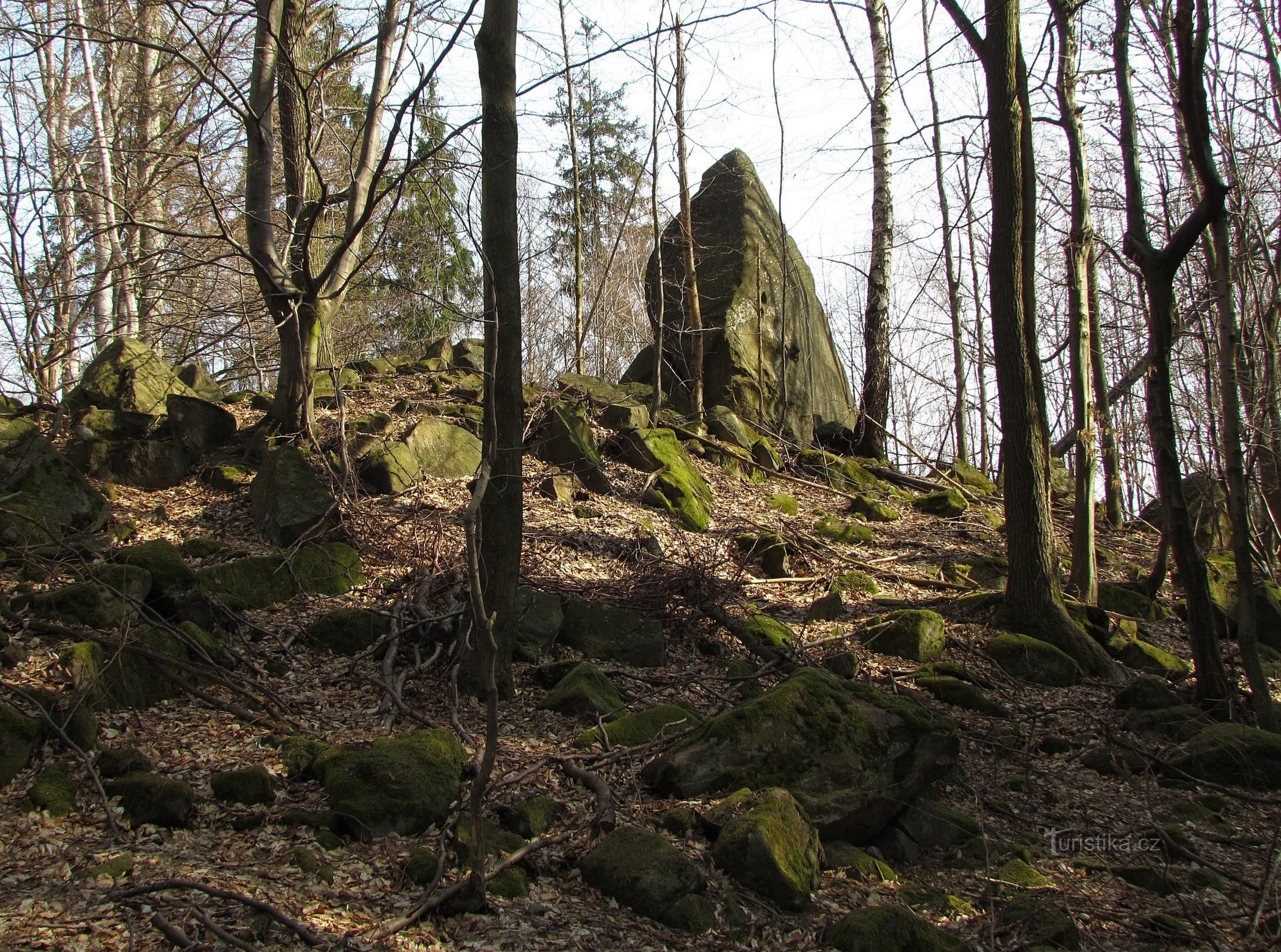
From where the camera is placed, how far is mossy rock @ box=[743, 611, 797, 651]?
7195 millimetres

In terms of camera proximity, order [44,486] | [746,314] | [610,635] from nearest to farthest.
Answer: [44,486], [610,635], [746,314]

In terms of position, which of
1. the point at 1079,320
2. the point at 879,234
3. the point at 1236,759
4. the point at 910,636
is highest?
the point at 879,234

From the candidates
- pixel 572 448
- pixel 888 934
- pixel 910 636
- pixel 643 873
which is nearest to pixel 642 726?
pixel 643 873

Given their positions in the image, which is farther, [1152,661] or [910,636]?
[1152,661]

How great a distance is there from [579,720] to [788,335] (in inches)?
405

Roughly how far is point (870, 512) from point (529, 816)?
26.6 ft

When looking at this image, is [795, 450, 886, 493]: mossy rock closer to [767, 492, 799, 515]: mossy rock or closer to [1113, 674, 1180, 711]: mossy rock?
[767, 492, 799, 515]: mossy rock

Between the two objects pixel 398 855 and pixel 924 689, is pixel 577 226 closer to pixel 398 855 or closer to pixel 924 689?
pixel 924 689

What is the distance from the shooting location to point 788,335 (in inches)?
575

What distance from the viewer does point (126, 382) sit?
29.3ft

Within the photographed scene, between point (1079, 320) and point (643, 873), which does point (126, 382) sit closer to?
point (643, 873)

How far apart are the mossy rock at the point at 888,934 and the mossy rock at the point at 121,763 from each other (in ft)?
10.0

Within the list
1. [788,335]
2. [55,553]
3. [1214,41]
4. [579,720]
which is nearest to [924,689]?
[579,720]

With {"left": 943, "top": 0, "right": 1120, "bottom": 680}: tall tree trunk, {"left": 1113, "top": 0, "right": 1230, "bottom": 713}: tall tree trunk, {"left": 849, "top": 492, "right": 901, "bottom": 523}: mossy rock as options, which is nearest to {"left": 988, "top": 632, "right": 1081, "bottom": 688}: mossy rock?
{"left": 943, "top": 0, "right": 1120, "bottom": 680}: tall tree trunk
